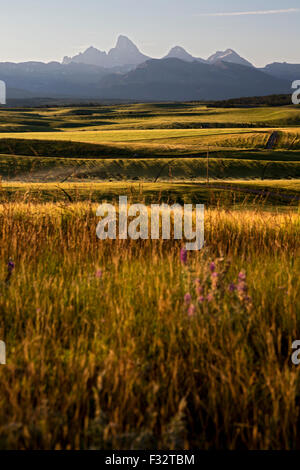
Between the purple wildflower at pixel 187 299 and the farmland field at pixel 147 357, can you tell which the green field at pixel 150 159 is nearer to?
the farmland field at pixel 147 357

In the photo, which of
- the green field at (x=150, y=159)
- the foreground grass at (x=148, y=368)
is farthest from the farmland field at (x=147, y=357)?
the green field at (x=150, y=159)

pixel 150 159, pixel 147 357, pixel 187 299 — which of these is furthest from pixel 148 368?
pixel 150 159

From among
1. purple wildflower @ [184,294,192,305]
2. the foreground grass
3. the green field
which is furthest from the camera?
the green field

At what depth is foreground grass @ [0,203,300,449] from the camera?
222 cm

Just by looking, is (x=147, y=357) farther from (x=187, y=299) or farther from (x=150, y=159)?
(x=150, y=159)

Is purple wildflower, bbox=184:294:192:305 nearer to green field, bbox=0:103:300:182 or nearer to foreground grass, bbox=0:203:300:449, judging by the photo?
foreground grass, bbox=0:203:300:449

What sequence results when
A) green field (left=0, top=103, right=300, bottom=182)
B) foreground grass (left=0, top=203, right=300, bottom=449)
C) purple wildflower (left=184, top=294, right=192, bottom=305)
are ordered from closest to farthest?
foreground grass (left=0, top=203, right=300, bottom=449)
purple wildflower (left=184, top=294, right=192, bottom=305)
green field (left=0, top=103, right=300, bottom=182)

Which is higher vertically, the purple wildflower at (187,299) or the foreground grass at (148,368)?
the purple wildflower at (187,299)

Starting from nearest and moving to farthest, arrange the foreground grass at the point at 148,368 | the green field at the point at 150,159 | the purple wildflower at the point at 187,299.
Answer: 1. the foreground grass at the point at 148,368
2. the purple wildflower at the point at 187,299
3. the green field at the point at 150,159

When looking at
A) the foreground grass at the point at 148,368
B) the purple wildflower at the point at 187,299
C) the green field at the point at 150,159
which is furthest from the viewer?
the green field at the point at 150,159

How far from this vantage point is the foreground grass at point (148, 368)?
2.22 m

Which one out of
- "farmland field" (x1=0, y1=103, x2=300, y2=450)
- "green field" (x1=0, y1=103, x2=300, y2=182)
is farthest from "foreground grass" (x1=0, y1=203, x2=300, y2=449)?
"green field" (x1=0, y1=103, x2=300, y2=182)
